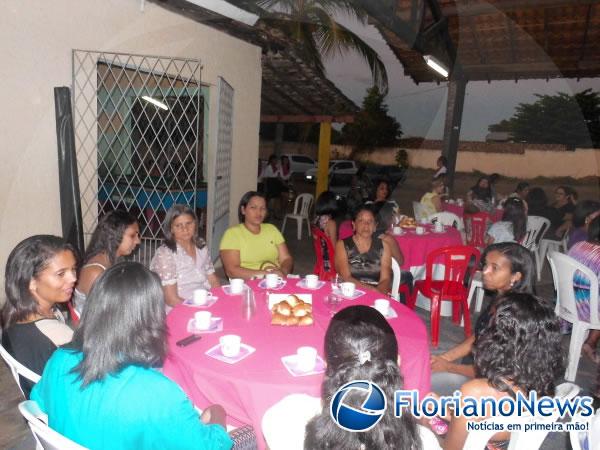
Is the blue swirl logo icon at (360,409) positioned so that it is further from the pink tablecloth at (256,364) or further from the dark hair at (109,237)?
the dark hair at (109,237)

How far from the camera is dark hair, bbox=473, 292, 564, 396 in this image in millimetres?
1564

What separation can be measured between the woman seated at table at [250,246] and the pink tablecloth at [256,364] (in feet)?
3.67

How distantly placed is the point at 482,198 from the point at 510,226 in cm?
297

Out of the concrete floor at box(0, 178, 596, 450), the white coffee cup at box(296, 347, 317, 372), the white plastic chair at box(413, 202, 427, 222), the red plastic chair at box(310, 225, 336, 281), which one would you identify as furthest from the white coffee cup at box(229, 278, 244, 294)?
the white plastic chair at box(413, 202, 427, 222)

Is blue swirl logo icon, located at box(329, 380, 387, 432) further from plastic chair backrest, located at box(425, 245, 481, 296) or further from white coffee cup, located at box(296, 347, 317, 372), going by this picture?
plastic chair backrest, located at box(425, 245, 481, 296)

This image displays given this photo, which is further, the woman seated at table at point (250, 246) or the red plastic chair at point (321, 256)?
the red plastic chair at point (321, 256)

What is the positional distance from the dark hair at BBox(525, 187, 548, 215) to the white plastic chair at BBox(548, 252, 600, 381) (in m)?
3.27

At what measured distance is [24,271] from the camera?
190 centimetres

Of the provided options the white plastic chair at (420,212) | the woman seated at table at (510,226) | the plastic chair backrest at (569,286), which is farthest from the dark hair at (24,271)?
the white plastic chair at (420,212)

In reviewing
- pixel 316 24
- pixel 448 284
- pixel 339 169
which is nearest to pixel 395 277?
pixel 448 284

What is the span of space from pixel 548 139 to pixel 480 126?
5.71 meters

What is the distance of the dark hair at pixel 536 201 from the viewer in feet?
21.5

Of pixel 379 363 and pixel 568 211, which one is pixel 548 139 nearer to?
pixel 568 211

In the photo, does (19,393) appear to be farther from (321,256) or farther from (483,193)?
Answer: (483,193)
